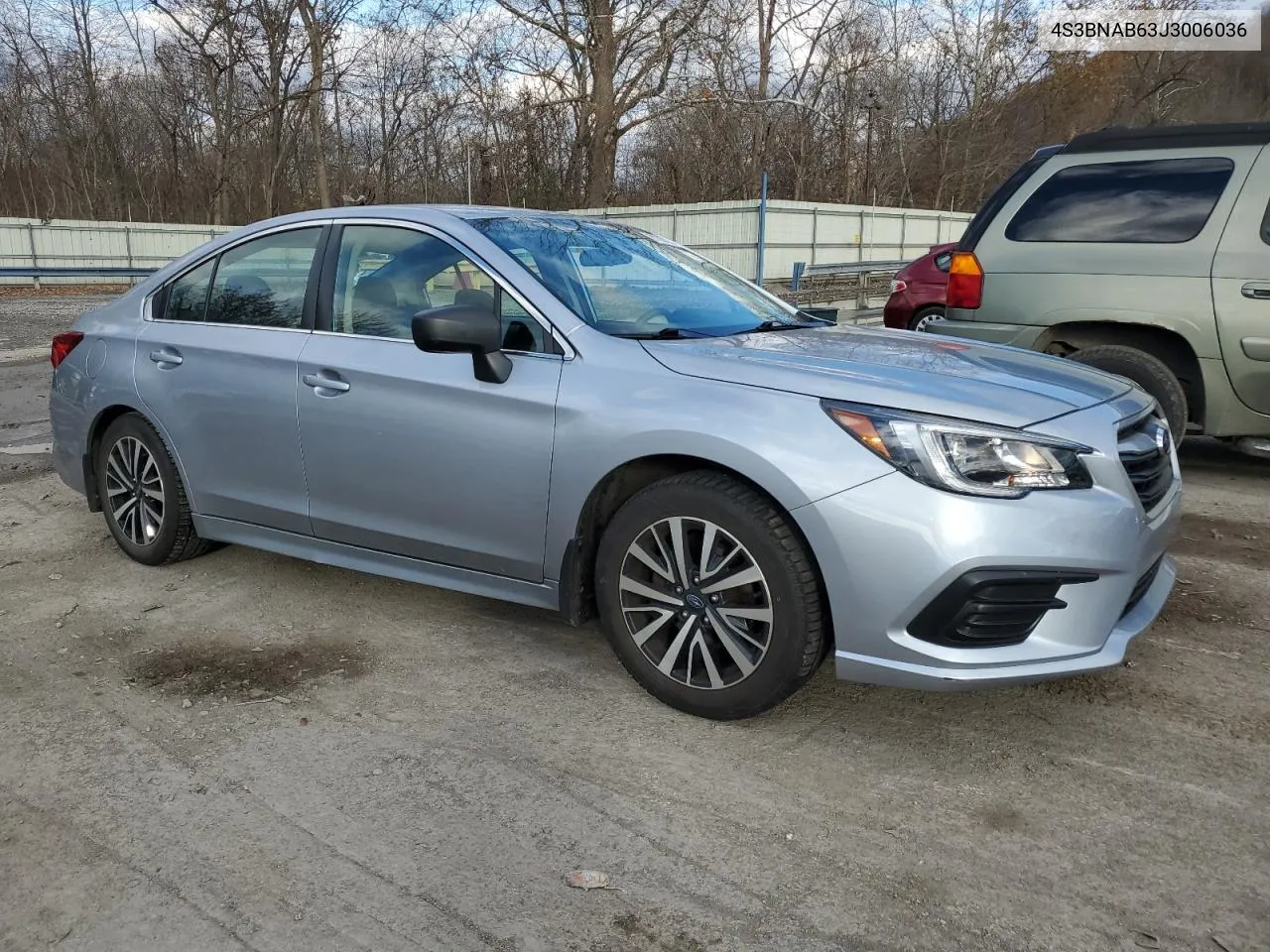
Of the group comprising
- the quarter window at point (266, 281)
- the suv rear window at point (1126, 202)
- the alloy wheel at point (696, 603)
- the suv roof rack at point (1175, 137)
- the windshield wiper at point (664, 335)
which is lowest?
the alloy wheel at point (696, 603)

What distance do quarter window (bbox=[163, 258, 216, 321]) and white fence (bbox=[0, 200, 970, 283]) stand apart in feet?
66.1

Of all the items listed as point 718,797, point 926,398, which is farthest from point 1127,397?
point 718,797

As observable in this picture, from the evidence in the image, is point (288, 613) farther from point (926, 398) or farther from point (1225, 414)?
point (1225, 414)

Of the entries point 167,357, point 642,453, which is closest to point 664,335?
point 642,453

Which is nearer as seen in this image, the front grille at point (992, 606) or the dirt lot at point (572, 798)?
the dirt lot at point (572, 798)

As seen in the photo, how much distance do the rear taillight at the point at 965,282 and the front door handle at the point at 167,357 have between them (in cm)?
438

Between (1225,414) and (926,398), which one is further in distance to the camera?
(1225,414)

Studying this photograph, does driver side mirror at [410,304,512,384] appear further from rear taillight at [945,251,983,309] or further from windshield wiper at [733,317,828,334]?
rear taillight at [945,251,983,309]

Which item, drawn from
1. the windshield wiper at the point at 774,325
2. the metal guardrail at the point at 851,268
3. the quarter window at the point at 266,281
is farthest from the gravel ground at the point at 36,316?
the metal guardrail at the point at 851,268

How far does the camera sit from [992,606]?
8.80 ft

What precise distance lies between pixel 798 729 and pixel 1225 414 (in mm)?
3770

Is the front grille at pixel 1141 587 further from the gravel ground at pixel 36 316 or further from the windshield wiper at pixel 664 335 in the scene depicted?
the gravel ground at pixel 36 316

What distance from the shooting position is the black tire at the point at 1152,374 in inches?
216

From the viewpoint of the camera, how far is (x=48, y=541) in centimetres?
504
